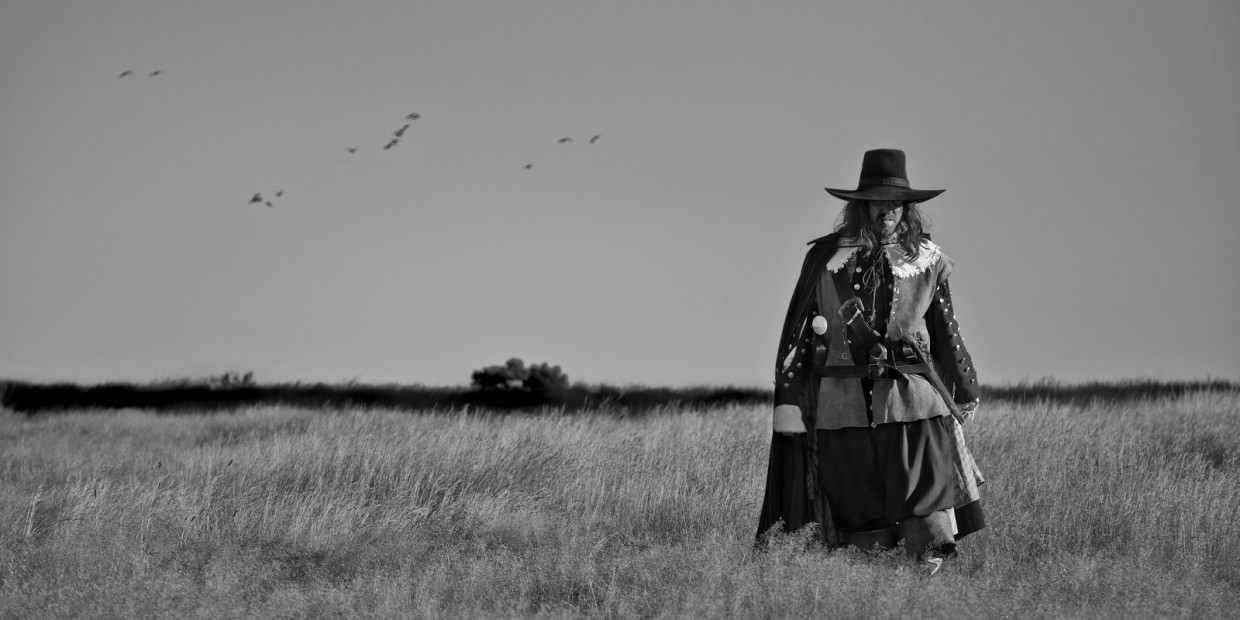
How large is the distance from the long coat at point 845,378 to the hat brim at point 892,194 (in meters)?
0.25

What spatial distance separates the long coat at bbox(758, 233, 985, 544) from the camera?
6.20 meters

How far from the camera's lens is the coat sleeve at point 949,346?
636cm

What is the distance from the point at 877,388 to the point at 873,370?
9 centimetres

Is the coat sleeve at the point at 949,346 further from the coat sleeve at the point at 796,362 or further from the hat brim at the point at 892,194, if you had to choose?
the coat sleeve at the point at 796,362

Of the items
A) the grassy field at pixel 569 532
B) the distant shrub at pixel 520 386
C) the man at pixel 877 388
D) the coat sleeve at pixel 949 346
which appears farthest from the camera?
the distant shrub at pixel 520 386

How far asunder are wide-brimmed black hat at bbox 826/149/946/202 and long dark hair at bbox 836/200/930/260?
0.35ft

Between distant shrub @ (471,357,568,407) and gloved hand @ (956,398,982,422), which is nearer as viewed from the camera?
gloved hand @ (956,398,982,422)

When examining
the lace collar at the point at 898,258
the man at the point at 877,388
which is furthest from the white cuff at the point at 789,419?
the lace collar at the point at 898,258

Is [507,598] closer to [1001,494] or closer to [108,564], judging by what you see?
[108,564]

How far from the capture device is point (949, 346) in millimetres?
6379

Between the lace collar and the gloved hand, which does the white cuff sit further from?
the gloved hand

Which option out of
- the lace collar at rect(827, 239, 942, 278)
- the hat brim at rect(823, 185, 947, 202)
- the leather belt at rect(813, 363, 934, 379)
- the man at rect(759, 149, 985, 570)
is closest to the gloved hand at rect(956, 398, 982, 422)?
the man at rect(759, 149, 985, 570)

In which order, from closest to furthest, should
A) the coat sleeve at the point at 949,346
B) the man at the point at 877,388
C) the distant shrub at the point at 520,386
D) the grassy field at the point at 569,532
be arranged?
the grassy field at the point at 569,532 < the man at the point at 877,388 < the coat sleeve at the point at 949,346 < the distant shrub at the point at 520,386

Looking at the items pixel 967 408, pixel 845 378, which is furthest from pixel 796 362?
pixel 967 408
